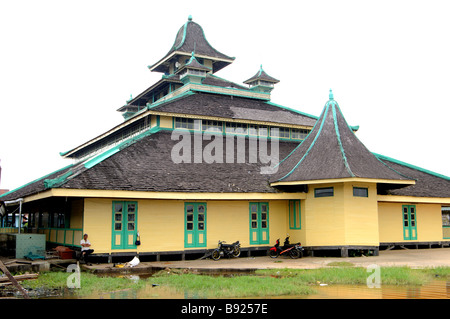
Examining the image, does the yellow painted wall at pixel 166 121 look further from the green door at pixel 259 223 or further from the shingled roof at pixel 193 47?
the shingled roof at pixel 193 47

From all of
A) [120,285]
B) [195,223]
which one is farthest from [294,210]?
[120,285]

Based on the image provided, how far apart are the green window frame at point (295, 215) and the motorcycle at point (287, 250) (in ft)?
4.33

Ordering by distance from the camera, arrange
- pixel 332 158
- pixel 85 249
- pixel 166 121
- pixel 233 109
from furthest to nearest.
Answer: pixel 233 109 < pixel 166 121 < pixel 332 158 < pixel 85 249

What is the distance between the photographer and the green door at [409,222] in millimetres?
24203

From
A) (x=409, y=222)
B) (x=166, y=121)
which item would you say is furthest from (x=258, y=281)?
(x=409, y=222)

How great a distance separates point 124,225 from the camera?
18.8 m

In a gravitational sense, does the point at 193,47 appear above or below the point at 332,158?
above

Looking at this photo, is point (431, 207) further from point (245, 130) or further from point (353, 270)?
point (353, 270)

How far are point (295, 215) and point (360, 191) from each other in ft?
10.5

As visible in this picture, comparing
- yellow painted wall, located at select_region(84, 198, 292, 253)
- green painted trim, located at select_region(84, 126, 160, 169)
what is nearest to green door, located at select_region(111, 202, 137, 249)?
yellow painted wall, located at select_region(84, 198, 292, 253)

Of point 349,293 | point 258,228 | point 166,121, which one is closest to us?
point 349,293

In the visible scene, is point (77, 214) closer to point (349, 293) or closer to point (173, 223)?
point (173, 223)

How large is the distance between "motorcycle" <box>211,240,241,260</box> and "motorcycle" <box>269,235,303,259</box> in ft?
4.66

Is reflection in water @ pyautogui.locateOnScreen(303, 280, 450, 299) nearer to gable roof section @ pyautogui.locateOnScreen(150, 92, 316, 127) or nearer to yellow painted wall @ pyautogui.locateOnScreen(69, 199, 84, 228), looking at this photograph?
yellow painted wall @ pyautogui.locateOnScreen(69, 199, 84, 228)
